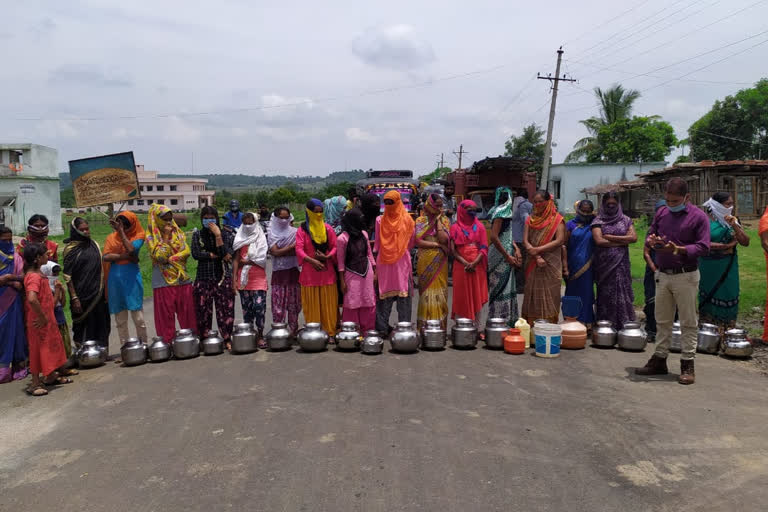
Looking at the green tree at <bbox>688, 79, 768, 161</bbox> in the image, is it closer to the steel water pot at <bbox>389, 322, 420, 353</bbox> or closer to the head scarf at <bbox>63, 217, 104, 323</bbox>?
the steel water pot at <bbox>389, 322, 420, 353</bbox>

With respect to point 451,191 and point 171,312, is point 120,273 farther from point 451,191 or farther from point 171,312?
point 451,191

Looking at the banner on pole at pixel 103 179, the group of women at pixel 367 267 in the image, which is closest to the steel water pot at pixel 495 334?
the group of women at pixel 367 267

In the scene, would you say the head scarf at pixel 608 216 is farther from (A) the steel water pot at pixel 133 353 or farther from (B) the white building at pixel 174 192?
(B) the white building at pixel 174 192

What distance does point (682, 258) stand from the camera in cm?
518

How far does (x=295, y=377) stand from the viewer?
18.1ft

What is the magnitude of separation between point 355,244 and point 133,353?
282 cm

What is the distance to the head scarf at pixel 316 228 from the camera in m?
6.50

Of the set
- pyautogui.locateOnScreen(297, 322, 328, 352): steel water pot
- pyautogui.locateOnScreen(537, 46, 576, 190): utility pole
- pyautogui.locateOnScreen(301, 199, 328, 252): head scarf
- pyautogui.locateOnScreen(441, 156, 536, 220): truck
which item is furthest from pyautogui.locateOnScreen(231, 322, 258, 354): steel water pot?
pyautogui.locateOnScreen(537, 46, 576, 190): utility pole

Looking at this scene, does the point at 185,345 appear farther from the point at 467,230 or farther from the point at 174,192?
the point at 174,192

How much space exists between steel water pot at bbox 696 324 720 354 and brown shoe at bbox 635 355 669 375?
115cm

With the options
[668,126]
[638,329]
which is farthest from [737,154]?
[638,329]

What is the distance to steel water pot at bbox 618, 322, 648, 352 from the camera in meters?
6.31

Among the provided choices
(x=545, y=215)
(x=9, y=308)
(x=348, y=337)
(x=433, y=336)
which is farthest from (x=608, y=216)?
(x=9, y=308)

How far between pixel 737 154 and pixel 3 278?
36335 millimetres
